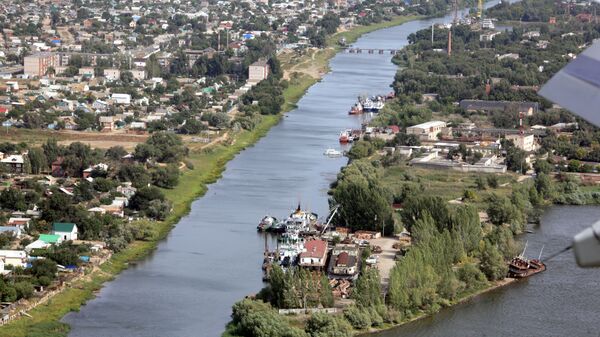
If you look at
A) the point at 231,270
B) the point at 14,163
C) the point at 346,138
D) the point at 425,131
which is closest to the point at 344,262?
the point at 231,270

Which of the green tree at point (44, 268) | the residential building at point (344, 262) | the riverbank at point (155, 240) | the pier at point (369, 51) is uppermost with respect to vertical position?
the pier at point (369, 51)

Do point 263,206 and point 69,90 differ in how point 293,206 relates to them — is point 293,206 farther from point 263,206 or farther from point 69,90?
point 69,90

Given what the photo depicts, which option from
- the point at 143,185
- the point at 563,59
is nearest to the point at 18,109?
the point at 143,185

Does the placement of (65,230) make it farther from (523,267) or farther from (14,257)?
(523,267)

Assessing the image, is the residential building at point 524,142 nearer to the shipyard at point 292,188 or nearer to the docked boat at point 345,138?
the shipyard at point 292,188

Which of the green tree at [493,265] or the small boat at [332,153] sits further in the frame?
the small boat at [332,153]

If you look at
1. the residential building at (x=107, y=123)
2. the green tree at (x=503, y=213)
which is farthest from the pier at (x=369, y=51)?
the green tree at (x=503, y=213)
